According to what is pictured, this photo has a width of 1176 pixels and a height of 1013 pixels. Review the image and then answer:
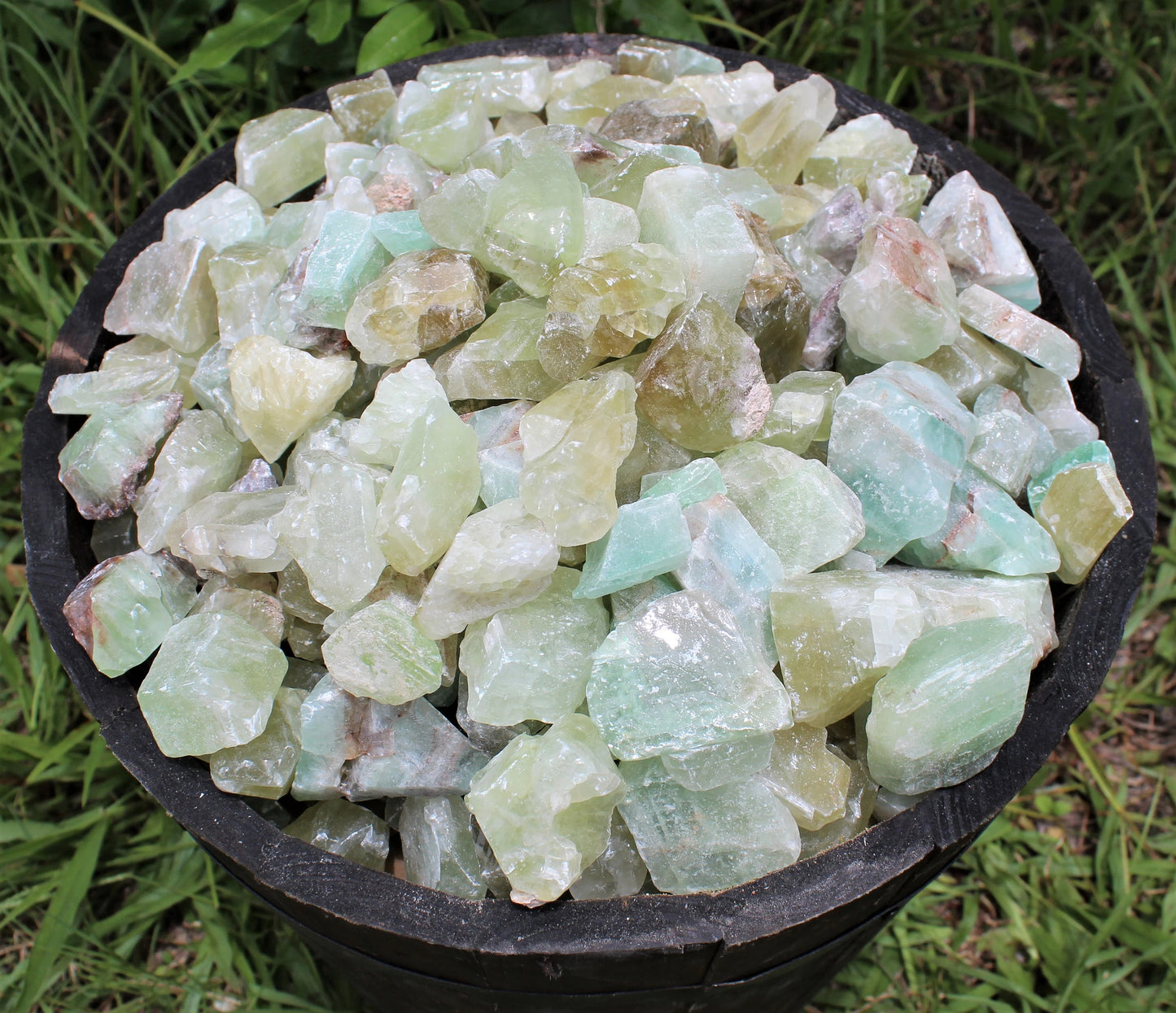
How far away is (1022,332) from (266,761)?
69cm

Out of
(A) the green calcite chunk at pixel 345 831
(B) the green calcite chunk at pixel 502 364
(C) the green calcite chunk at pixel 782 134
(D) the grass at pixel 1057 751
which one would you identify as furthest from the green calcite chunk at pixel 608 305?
(D) the grass at pixel 1057 751

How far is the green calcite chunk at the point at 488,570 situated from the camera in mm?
684

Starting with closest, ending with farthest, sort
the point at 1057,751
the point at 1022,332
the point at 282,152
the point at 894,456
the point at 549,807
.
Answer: the point at 549,807, the point at 894,456, the point at 1022,332, the point at 282,152, the point at 1057,751

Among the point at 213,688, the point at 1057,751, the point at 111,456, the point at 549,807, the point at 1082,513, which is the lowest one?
the point at 1057,751

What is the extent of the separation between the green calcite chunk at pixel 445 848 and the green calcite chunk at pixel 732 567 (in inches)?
9.5

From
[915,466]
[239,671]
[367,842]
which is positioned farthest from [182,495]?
[915,466]

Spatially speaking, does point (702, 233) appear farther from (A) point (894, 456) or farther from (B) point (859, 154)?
(B) point (859, 154)

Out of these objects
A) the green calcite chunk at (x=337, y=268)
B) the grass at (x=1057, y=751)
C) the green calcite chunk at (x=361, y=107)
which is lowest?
the grass at (x=1057, y=751)

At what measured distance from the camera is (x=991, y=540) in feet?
2.51

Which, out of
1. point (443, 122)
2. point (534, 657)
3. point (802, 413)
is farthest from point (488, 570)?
point (443, 122)

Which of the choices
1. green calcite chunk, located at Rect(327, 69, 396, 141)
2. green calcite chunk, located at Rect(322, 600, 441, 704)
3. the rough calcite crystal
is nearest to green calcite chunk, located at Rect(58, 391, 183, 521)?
green calcite chunk, located at Rect(322, 600, 441, 704)

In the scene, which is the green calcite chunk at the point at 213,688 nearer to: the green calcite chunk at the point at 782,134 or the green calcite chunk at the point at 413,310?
the green calcite chunk at the point at 413,310

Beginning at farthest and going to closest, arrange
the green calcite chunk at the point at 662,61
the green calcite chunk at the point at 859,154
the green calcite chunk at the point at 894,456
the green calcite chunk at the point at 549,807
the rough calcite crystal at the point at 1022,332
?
the green calcite chunk at the point at 662,61 < the green calcite chunk at the point at 859,154 < the rough calcite crystal at the point at 1022,332 < the green calcite chunk at the point at 894,456 < the green calcite chunk at the point at 549,807

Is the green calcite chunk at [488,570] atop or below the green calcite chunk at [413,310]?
below
